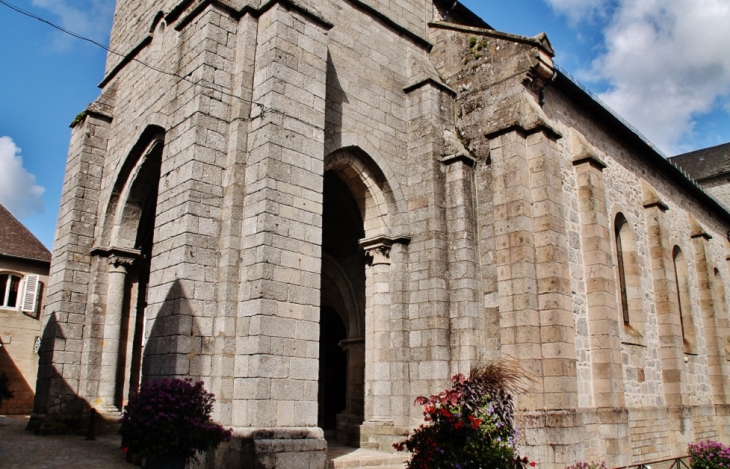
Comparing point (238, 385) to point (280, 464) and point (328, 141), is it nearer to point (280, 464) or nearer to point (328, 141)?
point (280, 464)

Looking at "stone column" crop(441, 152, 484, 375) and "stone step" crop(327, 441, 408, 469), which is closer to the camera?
"stone step" crop(327, 441, 408, 469)

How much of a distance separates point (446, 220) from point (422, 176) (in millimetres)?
916

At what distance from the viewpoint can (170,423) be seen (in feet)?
21.1

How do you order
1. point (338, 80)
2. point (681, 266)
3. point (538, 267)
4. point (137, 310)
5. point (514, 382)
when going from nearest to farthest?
point (514, 382) → point (538, 267) → point (338, 80) → point (137, 310) → point (681, 266)

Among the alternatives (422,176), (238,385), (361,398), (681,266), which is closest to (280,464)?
→ (238,385)

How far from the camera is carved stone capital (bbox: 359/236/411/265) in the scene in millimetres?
10625

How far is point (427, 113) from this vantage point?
11.2m

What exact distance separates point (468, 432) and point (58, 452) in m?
5.82

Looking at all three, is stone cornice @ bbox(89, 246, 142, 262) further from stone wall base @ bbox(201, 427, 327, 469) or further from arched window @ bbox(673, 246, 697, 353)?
arched window @ bbox(673, 246, 697, 353)

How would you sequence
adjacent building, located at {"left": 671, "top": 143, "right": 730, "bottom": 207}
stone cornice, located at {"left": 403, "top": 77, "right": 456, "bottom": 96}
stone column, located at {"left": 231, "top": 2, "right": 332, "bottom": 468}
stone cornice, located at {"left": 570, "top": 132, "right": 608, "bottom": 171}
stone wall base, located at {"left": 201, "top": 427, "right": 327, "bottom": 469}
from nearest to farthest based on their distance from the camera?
stone wall base, located at {"left": 201, "top": 427, "right": 327, "bottom": 469}
stone column, located at {"left": 231, "top": 2, "right": 332, "bottom": 468}
stone cornice, located at {"left": 403, "top": 77, "right": 456, "bottom": 96}
stone cornice, located at {"left": 570, "top": 132, "right": 608, "bottom": 171}
adjacent building, located at {"left": 671, "top": 143, "right": 730, "bottom": 207}

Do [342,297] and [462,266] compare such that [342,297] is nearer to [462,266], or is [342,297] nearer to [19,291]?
[462,266]

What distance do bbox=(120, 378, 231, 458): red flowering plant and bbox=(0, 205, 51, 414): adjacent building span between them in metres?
14.7

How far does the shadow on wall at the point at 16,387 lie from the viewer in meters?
18.6

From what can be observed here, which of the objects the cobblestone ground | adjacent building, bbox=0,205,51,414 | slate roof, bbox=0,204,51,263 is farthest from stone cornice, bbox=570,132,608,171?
adjacent building, bbox=0,205,51,414
